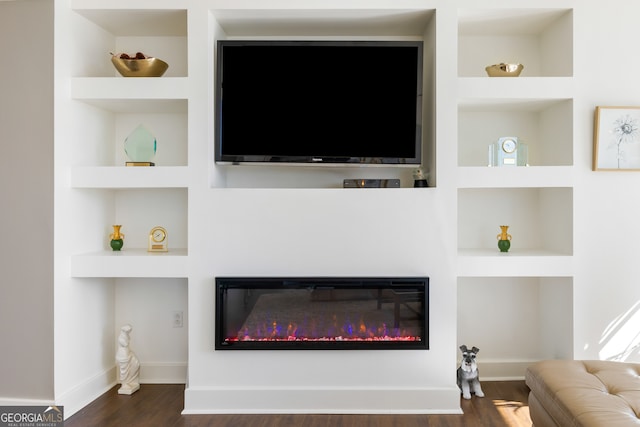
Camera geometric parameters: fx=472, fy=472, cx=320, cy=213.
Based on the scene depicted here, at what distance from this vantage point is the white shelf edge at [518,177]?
2838 mm

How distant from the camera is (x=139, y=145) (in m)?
3.07

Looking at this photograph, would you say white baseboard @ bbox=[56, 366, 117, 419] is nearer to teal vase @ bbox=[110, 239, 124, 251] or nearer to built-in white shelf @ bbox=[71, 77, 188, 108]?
teal vase @ bbox=[110, 239, 124, 251]

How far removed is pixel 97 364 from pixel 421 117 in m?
2.61

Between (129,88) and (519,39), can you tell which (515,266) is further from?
(129,88)

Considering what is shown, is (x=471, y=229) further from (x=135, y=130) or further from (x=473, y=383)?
(x=135, y=130)

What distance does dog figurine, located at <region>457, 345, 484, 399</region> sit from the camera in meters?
2.95

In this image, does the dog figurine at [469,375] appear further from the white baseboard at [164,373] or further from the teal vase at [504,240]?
the white baseboard at [164,373]

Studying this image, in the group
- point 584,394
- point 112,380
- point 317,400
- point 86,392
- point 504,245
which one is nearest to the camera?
point 584,394

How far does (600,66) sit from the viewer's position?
2850 mm
